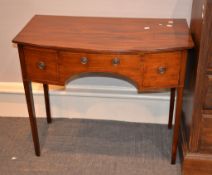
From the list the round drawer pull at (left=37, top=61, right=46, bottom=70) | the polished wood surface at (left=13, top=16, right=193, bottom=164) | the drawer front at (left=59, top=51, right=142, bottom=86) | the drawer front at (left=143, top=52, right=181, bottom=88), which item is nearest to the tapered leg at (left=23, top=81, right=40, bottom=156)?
the polished wood surface at (left=13, top=16, right=193, bottom=164)

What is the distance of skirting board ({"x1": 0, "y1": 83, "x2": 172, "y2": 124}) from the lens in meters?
2.11

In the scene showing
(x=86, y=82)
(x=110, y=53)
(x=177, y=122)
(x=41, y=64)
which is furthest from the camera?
(x=86, y=82)

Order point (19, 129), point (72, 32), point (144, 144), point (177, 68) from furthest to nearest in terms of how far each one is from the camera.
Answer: point (19, 129) → point (144, 144) → point (72, 32) → point (177, 68)

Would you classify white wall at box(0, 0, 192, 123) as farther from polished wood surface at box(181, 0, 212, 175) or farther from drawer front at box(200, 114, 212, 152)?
drawer front at box(200, 114, 212, 152)

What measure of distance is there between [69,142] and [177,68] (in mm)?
836

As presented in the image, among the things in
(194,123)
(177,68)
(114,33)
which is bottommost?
(194,123)

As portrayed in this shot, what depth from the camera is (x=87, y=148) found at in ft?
6.53

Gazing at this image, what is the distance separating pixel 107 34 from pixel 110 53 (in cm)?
17

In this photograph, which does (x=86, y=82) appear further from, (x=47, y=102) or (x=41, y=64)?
(x=41, y=64)

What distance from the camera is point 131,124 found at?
2186 millimetres

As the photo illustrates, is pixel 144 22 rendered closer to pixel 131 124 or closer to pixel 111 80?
pixel 111 80

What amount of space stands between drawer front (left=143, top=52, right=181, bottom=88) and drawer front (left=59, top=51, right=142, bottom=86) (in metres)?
0.04

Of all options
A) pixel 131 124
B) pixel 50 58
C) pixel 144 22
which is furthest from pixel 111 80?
pixel 50 58

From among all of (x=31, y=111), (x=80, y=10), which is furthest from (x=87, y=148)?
(x=80, y=10)
